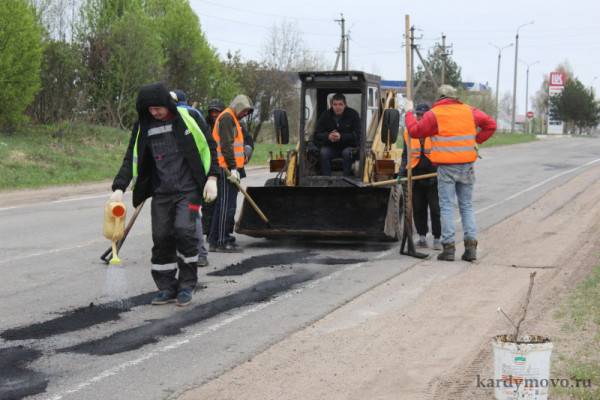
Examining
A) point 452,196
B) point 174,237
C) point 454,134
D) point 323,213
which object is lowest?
point 323,213

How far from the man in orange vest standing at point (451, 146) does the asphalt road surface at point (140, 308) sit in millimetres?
685

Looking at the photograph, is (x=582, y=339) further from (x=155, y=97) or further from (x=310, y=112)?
(x=310, y=112)

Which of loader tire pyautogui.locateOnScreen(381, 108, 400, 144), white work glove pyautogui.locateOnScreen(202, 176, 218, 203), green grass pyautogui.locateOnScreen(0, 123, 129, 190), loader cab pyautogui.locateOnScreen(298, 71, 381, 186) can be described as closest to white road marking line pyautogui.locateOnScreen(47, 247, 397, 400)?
white work glove pyautogui.locateOnScreen(202, 176, 218, 203)

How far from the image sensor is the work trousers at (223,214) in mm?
10594

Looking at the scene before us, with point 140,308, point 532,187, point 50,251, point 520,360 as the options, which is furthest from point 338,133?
point 532,187

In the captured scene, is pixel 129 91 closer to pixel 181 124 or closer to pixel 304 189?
pixel 304 189

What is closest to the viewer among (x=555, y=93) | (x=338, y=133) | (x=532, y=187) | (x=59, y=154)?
(x=338, y=133)

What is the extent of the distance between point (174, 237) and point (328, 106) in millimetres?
5466

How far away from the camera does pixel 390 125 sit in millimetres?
11227

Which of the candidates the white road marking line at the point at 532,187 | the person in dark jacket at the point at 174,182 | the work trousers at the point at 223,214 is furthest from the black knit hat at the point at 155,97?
the white road marking line at the point at 532,187

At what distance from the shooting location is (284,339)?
648 centimetres

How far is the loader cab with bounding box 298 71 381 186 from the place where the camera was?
38.8 feet

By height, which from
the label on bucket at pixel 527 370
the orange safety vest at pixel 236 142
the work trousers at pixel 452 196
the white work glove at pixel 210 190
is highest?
the orange safety vest at pixel 236 142

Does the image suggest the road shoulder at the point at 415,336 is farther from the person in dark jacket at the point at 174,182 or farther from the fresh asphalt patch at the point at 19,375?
the person in dark jacket at the point at 174,182
